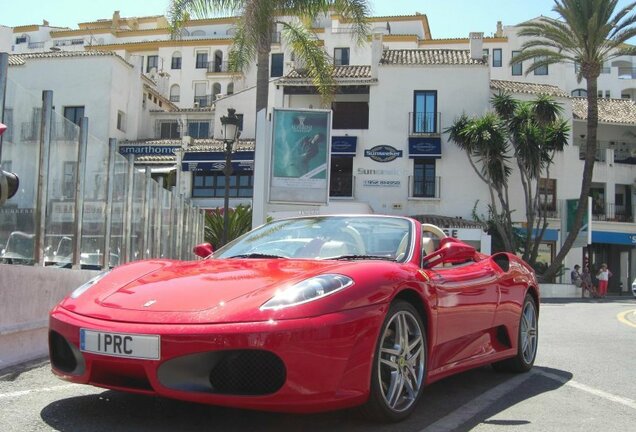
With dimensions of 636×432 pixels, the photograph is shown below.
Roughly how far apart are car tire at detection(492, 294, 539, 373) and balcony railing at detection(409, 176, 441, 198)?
26.4 m

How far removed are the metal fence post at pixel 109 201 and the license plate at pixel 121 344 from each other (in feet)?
17.9

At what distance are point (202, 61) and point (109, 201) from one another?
49764mm

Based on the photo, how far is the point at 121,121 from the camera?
3766 centimetres

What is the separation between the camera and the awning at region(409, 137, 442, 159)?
32.1 m

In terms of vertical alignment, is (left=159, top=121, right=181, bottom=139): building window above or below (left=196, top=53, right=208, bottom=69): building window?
below

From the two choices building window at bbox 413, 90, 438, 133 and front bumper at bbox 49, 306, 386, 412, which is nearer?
front bumper at bbox 49, 306, 386, 412

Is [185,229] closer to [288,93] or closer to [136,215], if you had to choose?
[136,215]

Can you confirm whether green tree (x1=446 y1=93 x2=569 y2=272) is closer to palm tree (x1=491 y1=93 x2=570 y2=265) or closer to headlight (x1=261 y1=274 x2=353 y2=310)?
palm tree (x1=491 y1=93 x2=570 y2=265)

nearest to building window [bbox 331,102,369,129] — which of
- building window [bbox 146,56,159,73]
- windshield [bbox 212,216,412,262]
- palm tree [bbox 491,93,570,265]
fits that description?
palm tree [bbox 491,93,570,265]

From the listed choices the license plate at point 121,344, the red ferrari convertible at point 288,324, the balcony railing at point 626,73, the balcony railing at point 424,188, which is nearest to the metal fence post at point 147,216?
the red ferrari convertible at point 288,324

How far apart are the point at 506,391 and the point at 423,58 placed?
31.3m

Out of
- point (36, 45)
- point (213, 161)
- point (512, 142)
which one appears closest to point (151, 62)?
point (36, 45)

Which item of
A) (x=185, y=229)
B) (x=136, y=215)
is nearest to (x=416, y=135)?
(x=185, y=229)

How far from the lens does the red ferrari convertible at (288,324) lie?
3.09 m
